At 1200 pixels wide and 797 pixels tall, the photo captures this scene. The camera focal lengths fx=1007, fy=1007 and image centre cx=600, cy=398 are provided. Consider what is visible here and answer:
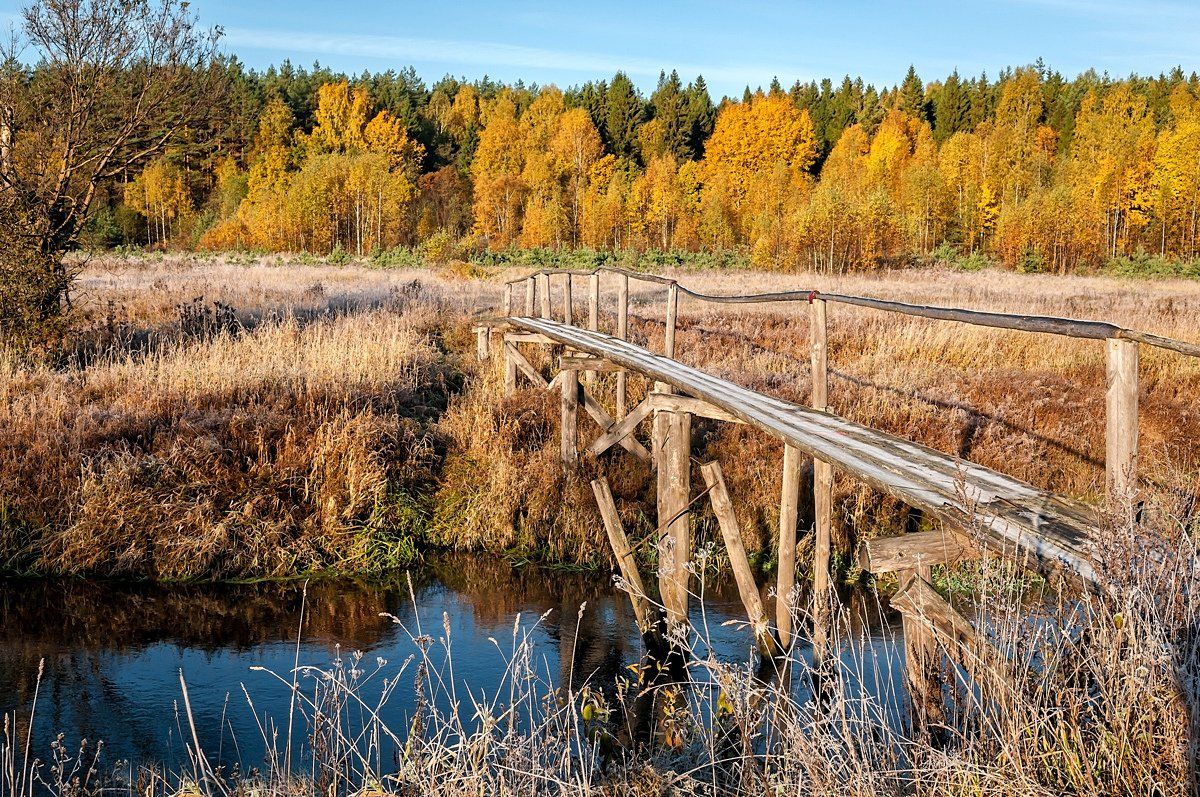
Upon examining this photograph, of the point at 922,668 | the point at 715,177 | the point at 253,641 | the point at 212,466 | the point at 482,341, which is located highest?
the point at 715,177

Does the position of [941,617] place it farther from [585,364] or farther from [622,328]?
[622,328]

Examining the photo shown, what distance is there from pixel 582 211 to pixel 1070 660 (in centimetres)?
6215

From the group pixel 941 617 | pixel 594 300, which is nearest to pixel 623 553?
pixel 941 617

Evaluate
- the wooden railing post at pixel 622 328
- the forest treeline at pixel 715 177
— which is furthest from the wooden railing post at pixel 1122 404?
the forest treeline at pixel 715 177

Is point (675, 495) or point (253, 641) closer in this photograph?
point (675, 495)

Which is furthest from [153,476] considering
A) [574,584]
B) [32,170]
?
[32,170]

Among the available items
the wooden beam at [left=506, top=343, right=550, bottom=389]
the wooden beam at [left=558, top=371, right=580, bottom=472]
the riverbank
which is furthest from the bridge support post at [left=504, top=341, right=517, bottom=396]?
the wooden beam at [left=558, top=371, right=580, bottom=472]

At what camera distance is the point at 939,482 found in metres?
4.18

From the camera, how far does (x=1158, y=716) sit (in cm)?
244

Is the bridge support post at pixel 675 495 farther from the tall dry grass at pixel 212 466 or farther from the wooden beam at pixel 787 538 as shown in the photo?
the tall dry grass at pixel 212 466

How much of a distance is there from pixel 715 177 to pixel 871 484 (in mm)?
59634

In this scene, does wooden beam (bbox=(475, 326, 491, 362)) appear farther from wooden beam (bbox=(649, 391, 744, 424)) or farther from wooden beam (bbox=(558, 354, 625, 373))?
wooden beam (bbox=(649, 391, 744, 424))

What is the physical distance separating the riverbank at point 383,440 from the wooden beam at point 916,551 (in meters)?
4.58

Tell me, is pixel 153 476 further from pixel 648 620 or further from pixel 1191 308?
pixel 1191 308
